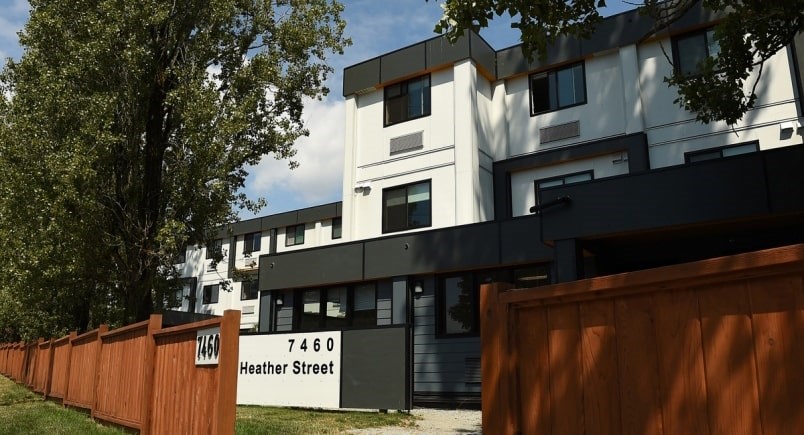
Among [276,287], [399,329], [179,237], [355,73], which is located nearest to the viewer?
[399,329]

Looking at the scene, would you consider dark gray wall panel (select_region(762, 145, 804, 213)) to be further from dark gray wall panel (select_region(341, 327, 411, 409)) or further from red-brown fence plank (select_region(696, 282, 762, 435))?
red-brown fence plank (select_region(696, 282, 762, 435))

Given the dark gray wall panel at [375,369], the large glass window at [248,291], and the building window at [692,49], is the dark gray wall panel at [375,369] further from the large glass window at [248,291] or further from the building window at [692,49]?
the large glass window at [248,291]

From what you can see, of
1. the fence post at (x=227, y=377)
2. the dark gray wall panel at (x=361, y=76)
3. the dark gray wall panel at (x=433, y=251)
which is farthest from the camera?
the dark gray wall panel at (x=361, y=76)

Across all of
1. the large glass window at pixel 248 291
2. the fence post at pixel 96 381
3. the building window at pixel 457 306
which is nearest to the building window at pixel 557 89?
the building window at pixel 457 306

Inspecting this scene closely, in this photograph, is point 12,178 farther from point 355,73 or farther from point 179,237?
point 355,73

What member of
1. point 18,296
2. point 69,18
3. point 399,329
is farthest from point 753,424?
point 18,296

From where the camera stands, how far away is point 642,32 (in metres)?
17.0

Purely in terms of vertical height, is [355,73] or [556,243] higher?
[355,73]

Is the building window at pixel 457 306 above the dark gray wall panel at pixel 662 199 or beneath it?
beneath

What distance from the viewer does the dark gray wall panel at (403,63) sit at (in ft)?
63.8

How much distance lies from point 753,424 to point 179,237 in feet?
50.3

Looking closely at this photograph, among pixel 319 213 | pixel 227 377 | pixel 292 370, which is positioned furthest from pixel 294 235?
pixel 227 377

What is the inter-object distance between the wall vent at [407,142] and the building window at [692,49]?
7.27 metres

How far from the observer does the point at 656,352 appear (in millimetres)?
2992
